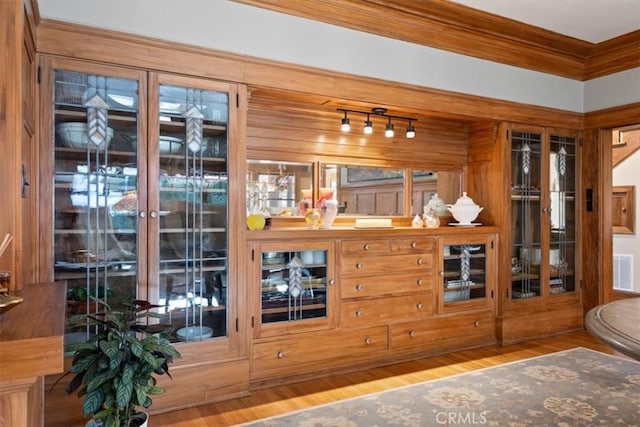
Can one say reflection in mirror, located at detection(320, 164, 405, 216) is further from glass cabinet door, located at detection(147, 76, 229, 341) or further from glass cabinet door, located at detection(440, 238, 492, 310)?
glass cabinet door, located at detection(147, 76, 229, 341)

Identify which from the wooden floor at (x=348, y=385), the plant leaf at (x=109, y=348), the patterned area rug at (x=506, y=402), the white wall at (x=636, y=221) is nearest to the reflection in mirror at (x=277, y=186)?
the wooden floor at (x=348, y=385)

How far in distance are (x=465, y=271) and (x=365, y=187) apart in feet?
3.82

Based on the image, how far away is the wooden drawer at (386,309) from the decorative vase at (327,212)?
0.64 metres

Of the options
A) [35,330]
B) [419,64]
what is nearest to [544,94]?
[419,64]

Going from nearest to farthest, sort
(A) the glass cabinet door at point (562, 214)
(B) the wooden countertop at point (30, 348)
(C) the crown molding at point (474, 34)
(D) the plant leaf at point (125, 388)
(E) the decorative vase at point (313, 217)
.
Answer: (B) the wooden countertop at point (30, 348)
(D) the plant leaf at point (125, 388)
(C) the crown molding at point (474, 34)
(E) the decorative vase at point (313, 217)
(A) the glass cabinet door at point (562, 214)

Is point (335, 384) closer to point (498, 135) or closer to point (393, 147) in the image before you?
point (393, 147)

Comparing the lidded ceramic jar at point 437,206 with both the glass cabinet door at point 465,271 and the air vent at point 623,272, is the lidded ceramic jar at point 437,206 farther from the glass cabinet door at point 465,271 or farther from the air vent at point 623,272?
the air vent at point 623,272

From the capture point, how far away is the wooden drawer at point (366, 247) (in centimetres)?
320

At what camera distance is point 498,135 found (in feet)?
13.1

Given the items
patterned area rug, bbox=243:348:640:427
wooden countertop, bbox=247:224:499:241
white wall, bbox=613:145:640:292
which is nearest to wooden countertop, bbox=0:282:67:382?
patterned area rug, bbox=243:348:640:427

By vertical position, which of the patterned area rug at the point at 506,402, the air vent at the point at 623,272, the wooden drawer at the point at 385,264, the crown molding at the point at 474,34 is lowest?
the patterned area rug at the point at 506,402

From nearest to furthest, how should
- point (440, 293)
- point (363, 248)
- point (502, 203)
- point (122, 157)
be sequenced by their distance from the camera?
point (122, 157), point (363, 248), point (440, 293), point (502, 203)

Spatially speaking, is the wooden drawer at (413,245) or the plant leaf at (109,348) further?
the wooden drawer at (413,245)

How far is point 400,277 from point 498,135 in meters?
1.69
